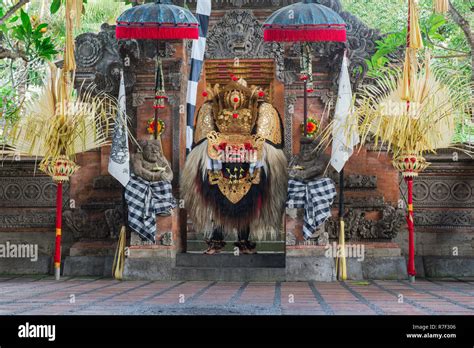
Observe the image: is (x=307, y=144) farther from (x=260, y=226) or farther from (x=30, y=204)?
(x=30, y=204)

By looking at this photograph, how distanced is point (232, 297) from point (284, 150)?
3.57 metres

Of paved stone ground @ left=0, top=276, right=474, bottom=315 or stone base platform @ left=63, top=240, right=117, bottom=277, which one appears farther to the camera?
stone base platform @ left=63, top=240, right=117, bottom=277

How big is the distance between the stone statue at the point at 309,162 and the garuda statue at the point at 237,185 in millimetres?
472

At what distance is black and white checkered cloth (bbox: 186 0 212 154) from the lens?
10.8 metres

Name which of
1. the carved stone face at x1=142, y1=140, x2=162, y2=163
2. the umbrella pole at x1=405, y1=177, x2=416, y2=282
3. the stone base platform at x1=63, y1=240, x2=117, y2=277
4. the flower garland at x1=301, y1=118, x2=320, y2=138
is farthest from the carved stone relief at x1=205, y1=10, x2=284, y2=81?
the stone base platform at x1=63, y1=240, x2=117, y2=277

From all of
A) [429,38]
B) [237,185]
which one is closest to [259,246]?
[237,185]

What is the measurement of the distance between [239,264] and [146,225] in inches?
54.8

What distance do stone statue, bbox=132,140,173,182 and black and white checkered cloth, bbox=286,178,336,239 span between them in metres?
1.69

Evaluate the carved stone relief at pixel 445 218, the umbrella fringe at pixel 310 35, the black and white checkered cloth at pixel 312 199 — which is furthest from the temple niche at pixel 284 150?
the umbrella fringe at pixel 310 35

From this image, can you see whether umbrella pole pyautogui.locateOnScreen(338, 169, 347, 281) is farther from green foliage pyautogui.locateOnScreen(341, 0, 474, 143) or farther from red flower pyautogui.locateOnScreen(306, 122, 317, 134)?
green foliage pyautogui.locateOnScreen(341, 0, 474, 143)

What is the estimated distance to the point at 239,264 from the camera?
10.5 meters

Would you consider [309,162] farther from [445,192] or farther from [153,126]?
[153,126]

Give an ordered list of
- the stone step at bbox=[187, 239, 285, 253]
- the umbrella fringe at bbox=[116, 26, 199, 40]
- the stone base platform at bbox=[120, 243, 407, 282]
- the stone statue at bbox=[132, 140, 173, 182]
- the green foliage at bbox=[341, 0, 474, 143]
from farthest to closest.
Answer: the stone step at bbox=[187, 239, 285, 253]
the green foliage at bbox=[341, 0, 474, 143]
the stone statue at bbox=[132, 140, 173, 182]
the stone base platform at bbox=[120, 243, 407, 282]
the umbrella fringe at bbox=[116, 26, 199, 40]
